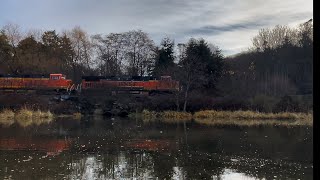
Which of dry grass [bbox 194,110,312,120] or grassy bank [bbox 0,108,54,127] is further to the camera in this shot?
dry grass [bbox 194,110,312,120]

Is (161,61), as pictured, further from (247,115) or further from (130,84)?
(247,115)

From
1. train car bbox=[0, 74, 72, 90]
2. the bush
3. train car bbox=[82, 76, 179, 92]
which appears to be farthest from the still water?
train car bbox=[0, 74, 72, 90]

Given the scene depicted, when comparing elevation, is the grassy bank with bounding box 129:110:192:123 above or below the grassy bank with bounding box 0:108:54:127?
below

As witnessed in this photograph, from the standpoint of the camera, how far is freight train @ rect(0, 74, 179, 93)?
147ft

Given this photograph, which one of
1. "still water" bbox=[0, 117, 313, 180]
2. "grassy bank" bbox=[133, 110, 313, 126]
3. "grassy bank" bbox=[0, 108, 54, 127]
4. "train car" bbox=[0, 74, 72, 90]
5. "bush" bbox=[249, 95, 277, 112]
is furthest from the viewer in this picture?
"train car" bbox=[0, 74, 72, 90]

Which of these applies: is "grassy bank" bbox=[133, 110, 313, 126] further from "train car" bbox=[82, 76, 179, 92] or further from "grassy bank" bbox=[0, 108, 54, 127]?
"grassy bank" bbox=[0, 108, 54, 127]

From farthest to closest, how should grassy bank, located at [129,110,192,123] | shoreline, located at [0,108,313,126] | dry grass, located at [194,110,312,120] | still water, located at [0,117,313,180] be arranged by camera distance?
grassy bank, located at [129,110,192,123] < dry grass, located at [194,110,312,120] < shoreline, located at [0,108,313,126] < still water, located at [0,117,313,180]

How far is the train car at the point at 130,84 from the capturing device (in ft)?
148

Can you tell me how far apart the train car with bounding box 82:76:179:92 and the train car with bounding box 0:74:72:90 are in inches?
137

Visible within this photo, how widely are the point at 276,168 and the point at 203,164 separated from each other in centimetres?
236

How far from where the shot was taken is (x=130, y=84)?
4666 centimetres

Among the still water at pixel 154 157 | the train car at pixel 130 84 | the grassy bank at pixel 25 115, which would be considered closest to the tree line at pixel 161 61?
the train car at pixel 130 84

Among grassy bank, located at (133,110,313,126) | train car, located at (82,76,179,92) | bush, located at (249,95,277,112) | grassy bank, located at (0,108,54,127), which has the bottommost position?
grassy bank, located at (133,110,313,126)

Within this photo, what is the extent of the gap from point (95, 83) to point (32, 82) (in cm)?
753
